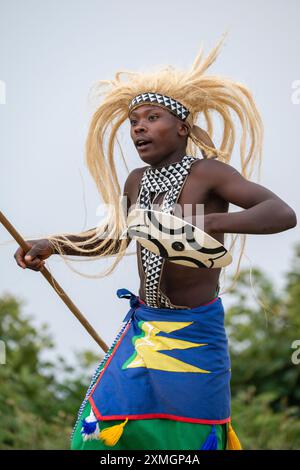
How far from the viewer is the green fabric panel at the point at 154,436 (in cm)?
400

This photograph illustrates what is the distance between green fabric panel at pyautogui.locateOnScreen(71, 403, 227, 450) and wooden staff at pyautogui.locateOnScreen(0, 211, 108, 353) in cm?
64

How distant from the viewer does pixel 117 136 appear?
4672mm

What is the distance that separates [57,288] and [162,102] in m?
0.96

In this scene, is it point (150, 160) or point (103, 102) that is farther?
point (103, 102)

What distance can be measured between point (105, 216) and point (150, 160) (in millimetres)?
472

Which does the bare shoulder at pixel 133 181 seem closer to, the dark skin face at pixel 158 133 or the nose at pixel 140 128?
the dark skin face at pixel 158 133

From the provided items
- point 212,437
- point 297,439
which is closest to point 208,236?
point 212,437

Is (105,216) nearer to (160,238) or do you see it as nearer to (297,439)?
(160,238)

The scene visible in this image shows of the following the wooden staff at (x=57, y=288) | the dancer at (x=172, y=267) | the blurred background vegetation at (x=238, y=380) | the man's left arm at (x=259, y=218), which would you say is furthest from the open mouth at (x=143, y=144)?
the blurred background vegetation at (x=238, y=380)

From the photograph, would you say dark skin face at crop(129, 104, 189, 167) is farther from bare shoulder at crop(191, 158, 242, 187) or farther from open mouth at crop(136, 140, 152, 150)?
bare shoulder at crop(191, 158, 242, 187)

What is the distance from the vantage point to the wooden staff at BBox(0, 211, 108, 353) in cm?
423

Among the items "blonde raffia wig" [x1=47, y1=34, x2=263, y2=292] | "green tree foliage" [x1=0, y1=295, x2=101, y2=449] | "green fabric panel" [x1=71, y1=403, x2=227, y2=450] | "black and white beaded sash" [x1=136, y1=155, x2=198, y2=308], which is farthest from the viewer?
"green tree foliage" [x1=0, y1=295, x2=101, y2=449]

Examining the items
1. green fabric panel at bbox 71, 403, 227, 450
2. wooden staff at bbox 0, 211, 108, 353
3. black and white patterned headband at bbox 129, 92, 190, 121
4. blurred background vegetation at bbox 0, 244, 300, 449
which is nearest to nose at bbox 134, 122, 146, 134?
black and white patterned headband at bbox 129, 92, 190, 121

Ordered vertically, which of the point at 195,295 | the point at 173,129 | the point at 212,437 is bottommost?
the point at 212,437
